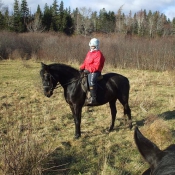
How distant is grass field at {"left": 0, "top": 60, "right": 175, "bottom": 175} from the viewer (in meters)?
3.56

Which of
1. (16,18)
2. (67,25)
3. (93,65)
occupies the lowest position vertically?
(93,65)

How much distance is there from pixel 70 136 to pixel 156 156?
487 centimetres

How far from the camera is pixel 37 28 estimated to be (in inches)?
1628

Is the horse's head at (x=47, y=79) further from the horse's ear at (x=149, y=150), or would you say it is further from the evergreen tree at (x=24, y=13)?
the evergreen tree at (x=24, y=13)

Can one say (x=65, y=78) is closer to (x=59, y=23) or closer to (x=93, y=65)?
(x=93, y=65)

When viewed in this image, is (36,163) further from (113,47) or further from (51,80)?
(113,47)

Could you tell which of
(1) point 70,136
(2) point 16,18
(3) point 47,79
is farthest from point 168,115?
(2) point 16,18

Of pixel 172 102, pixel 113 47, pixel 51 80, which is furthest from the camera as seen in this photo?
pixel 113 47

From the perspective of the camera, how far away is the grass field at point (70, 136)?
3558mm

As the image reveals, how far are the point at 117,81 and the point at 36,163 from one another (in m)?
3.31

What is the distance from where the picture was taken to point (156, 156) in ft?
→ 3.98

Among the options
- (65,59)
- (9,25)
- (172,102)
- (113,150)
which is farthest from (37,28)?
(113,150)

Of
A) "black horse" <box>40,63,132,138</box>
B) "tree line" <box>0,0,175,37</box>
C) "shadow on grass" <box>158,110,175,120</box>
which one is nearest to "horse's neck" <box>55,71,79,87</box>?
"black horse" <box>40,63,132,138</box>

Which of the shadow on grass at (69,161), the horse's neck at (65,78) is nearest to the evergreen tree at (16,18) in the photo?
the horse's neck at (65,78)
